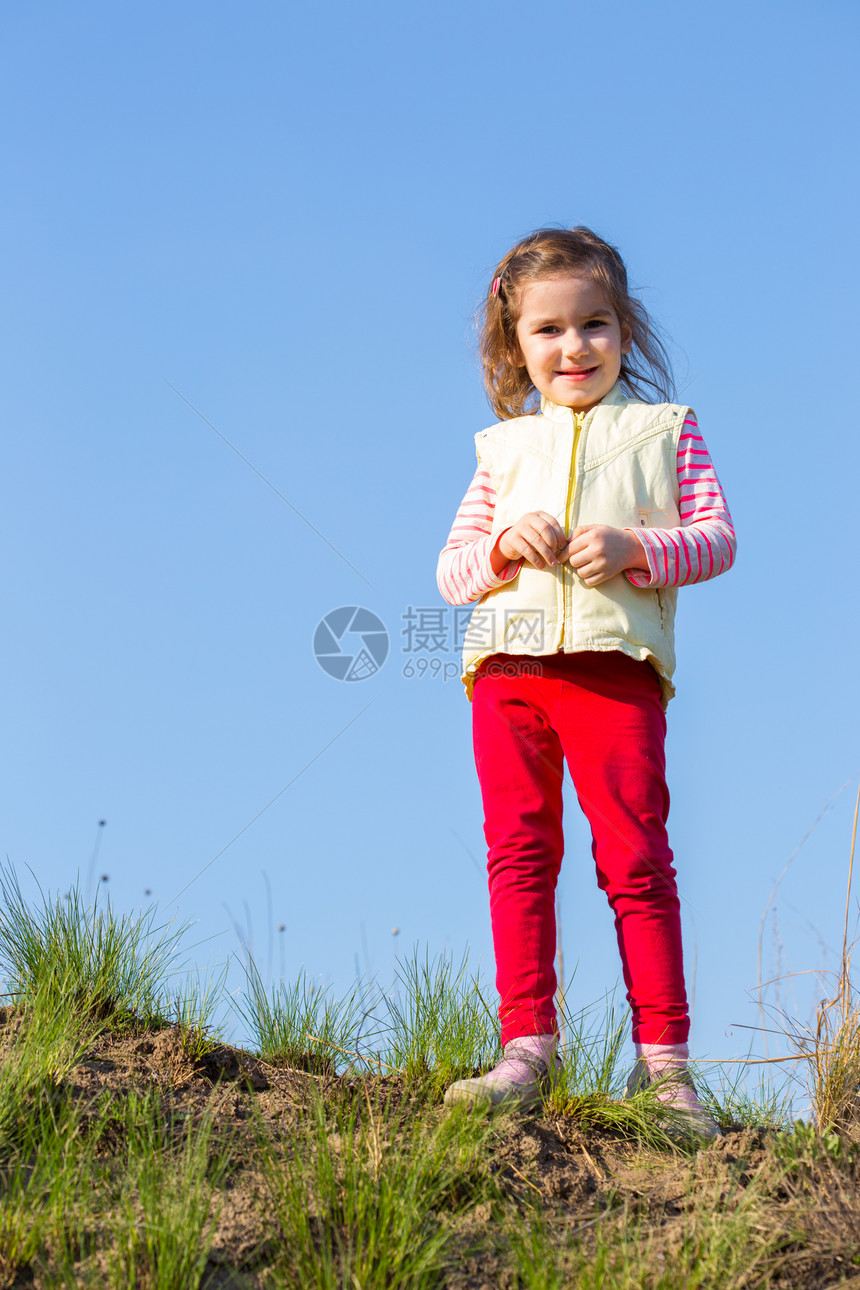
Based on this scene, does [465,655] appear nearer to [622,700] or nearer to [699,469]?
[622,700]

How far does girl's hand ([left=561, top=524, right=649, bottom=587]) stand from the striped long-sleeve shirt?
3cm

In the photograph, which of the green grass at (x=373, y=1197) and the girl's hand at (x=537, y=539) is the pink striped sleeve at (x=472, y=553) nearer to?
the girl's hand at (x=537, y=539)

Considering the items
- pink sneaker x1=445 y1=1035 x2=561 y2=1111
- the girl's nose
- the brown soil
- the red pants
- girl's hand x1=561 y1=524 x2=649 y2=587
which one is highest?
the girl's nose

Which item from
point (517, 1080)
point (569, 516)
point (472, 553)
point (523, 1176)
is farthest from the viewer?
point (472, 553)

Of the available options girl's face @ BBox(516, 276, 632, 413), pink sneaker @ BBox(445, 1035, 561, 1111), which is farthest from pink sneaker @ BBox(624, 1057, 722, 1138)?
girl's face @ BBox(516, 276, 632, 413)

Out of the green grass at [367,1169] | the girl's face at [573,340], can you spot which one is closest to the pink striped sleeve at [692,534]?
the girl's face at [573,340]

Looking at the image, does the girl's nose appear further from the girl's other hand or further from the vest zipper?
the girl's other hand

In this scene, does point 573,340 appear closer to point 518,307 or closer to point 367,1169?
point 518,307

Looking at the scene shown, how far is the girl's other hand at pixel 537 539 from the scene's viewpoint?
2.52 meters

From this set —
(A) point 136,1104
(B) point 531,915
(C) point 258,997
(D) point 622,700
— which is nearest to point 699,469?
(D) point 622,700

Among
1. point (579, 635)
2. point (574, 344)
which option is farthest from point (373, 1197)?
point (574, 344)

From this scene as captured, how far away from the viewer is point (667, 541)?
2533 millimetres

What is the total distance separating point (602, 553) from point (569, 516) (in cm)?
20

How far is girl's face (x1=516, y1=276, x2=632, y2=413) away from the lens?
9.08 feet
